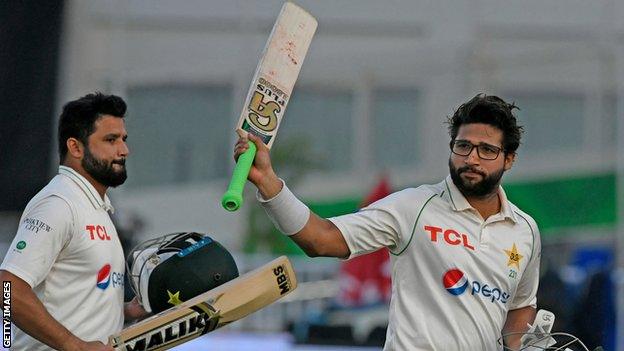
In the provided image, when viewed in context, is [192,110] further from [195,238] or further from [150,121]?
[195,238]

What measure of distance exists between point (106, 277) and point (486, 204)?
1090mm

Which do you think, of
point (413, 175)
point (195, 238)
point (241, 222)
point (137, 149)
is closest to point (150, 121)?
point (137, 149)

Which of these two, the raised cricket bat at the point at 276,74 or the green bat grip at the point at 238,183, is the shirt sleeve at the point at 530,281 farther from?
the green bat grip at the point at 238,183

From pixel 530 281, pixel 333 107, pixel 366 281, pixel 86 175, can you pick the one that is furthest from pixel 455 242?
pixel 333 107

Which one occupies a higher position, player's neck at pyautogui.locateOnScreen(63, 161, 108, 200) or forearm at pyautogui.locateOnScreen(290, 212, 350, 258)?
player's neck at pyautogui.locateOnScreen(63, 161, 108, 200)

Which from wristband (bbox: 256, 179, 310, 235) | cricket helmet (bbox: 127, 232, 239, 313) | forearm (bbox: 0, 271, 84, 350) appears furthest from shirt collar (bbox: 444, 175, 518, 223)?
forearm (bbox: 0, 271, 84, 350)

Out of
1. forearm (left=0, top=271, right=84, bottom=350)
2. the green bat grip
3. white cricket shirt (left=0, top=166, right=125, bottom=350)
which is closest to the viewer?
the green bat grip

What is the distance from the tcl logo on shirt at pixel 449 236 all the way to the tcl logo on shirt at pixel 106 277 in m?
0.92

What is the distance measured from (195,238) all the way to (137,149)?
19.8 feet

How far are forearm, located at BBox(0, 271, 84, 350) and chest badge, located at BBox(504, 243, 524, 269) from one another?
1.17 metres

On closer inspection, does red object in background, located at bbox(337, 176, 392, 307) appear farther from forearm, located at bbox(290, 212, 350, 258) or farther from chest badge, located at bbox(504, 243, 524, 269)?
forearm, located at bbox(290, 212, 350, 258)

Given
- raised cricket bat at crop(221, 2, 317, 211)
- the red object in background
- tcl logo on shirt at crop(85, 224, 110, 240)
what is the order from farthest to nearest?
the red object in background → tcl logo on shirt at crop(85, 224, 110, 240) → raised cricket bat at crop(221, 2, 317, 211)

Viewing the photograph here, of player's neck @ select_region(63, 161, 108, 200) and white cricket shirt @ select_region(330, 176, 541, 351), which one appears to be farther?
player's neck @ select_region(63, 161, 108, 200)

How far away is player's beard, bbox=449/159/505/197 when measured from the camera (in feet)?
12.5
